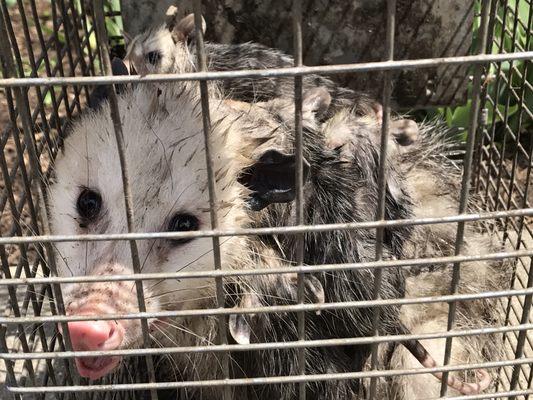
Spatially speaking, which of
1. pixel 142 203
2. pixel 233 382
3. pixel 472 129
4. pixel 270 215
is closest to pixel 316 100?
pixel 270 215

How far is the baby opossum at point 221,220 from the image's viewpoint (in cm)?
138

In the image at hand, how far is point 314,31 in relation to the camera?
7.98ft

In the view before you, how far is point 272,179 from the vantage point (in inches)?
56.8

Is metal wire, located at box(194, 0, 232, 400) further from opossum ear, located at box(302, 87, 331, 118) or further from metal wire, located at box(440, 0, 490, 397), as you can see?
opossum ear, located at box(302, 87, 331, 118)

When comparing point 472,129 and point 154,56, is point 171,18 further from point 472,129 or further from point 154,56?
point 472,129

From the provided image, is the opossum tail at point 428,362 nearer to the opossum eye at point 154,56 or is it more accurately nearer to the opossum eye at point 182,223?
the opossum eye at point 182,223

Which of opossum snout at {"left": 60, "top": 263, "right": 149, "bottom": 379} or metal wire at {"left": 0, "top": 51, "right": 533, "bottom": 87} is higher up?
metal wire at {"left": 0, "top": 51, "right": 533, "bottom": 87}

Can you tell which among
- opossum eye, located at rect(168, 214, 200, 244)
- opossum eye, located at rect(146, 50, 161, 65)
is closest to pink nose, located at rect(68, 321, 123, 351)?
opossum eye, located at rect(168, 214, 200, 244)

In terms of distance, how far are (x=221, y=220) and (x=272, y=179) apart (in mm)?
153

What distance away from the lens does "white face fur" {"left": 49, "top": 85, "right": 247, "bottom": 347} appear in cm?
134

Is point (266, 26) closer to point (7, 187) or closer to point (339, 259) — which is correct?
point (339, 259)

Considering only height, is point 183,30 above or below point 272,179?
above

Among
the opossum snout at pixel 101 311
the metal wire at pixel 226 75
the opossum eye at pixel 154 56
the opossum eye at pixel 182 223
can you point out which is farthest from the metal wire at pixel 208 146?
the opossum eye at pixel 154 56

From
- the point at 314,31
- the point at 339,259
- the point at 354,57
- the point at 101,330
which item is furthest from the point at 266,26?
the point at 101,330
